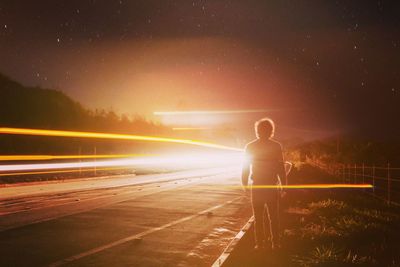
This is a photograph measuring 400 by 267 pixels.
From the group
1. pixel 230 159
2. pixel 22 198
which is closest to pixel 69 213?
pixel 22 198

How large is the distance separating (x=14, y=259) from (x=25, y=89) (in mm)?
85525

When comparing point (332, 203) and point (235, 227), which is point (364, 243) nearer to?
point (235, 227)

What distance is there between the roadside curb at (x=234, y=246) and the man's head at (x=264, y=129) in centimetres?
200

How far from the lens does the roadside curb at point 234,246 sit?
7.17 metres

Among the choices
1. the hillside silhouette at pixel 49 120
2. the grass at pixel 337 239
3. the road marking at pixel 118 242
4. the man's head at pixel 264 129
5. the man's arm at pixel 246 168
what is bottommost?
the grass at pixel 337 239

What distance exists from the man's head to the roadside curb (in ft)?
6.57

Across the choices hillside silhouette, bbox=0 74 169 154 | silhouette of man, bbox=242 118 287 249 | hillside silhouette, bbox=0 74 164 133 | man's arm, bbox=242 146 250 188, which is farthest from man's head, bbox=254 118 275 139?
hillside silhouette, bbox=0 74 164 133

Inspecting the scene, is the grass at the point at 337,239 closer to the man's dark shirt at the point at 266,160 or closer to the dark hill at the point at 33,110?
the man's dark shirt at the point at 266,160

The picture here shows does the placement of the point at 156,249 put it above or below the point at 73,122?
below

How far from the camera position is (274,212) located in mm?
7676

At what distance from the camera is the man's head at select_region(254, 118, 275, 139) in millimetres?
7508

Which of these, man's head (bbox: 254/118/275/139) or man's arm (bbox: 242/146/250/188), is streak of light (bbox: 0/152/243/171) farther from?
man's head (bbox: 254/118/275/139)

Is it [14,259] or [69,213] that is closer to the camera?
[14,259]

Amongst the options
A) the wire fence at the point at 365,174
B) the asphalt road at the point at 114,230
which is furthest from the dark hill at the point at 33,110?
the asphalt road at the point at 114,230
